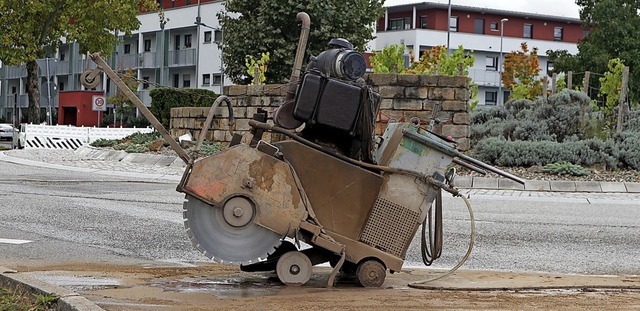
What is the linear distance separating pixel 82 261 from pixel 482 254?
150 inches

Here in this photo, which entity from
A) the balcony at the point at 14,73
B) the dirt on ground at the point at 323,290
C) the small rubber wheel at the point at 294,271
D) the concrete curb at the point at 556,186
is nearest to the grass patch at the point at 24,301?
the dirt on ground at the point at 323,290

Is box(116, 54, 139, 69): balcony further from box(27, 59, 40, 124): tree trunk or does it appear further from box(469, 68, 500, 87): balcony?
box(27, 59, 40, 124): tree trunk

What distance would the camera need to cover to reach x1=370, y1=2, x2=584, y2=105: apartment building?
86812mm

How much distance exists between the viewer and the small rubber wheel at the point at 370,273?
23.6 ft

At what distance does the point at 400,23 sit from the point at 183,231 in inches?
3151

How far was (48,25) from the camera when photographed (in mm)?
44031

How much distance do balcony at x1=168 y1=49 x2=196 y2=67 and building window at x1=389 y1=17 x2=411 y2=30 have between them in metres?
20.7

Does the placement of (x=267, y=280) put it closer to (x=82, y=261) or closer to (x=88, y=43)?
(x=82, y=261)

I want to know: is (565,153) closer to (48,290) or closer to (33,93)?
(48,290)

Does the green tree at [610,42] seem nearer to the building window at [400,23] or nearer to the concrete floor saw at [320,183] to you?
the building window at [400,23]

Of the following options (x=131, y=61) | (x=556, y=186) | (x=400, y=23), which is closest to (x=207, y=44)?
(x=131, y=61)

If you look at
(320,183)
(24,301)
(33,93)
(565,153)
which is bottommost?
(24,301)

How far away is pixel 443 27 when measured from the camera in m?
87.6

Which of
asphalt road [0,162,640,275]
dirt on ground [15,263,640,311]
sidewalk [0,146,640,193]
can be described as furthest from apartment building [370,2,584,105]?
dirt on ground [15,263,640,311]
